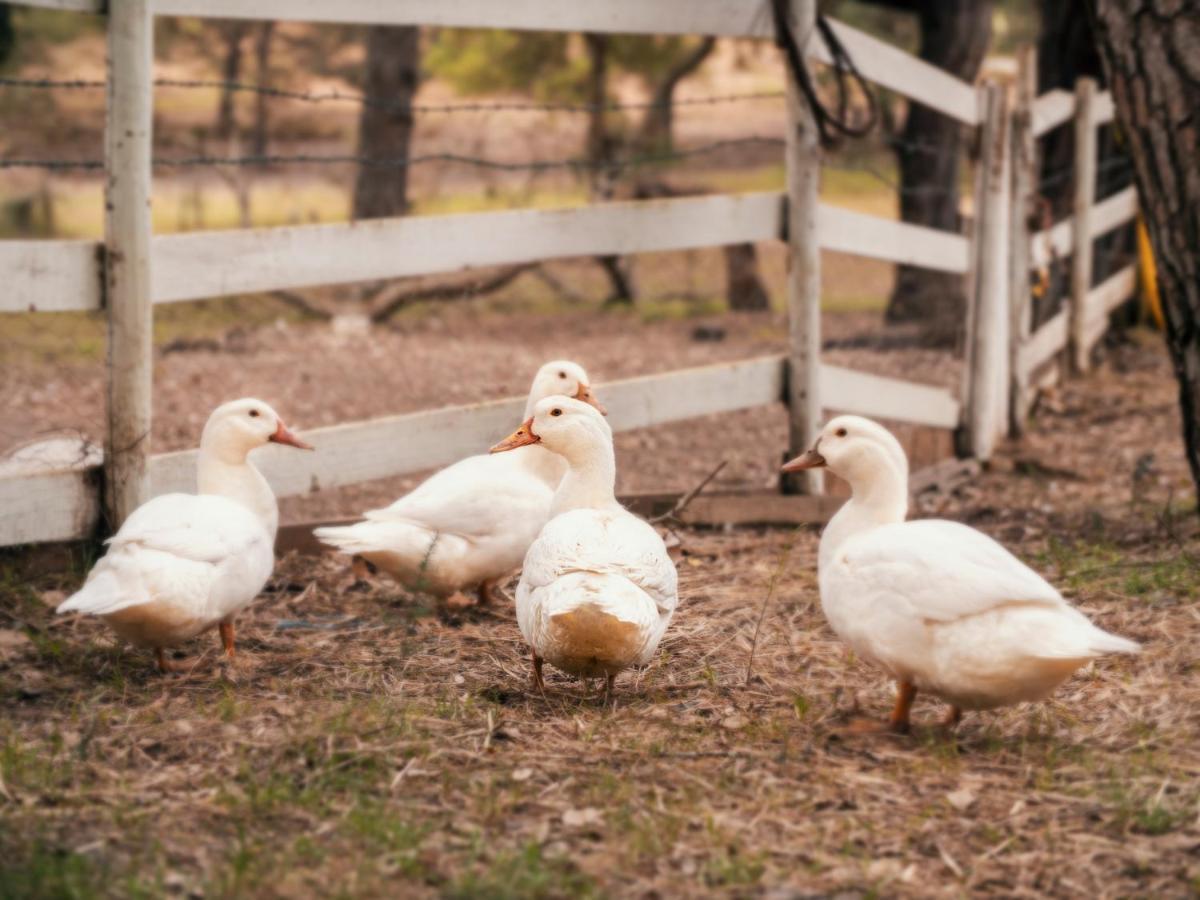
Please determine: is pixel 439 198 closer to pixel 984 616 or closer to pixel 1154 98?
pixel 1154 98

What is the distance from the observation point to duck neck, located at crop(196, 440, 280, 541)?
4723 mm

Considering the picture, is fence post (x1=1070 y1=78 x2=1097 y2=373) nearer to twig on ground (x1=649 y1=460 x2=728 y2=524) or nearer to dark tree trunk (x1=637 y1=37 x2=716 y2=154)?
twig on ground (x1=649 y1=460 x2=728 y2=524)

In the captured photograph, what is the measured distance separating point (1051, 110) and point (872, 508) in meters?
6.27

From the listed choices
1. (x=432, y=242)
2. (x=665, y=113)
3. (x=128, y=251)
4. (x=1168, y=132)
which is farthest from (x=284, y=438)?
(x=665, y=113)

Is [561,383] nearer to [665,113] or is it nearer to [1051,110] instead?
[1051,110]

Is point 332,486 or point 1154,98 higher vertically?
point 1154,98

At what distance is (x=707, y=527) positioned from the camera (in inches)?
252

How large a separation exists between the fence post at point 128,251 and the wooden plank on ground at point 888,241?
3.11 m

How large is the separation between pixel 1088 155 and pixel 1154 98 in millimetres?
5525

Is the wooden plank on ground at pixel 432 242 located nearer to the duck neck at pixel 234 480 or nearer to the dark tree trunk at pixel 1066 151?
the duck neck at pixel 234 480

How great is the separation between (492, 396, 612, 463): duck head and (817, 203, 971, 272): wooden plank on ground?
7.87ft

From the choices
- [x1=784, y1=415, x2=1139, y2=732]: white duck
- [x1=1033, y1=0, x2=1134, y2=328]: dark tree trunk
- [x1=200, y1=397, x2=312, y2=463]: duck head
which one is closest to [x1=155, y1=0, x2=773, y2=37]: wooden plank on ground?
[x1=200, y1=397, x2=312, y2=463]: duck head

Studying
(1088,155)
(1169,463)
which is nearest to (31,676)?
(1169,463)

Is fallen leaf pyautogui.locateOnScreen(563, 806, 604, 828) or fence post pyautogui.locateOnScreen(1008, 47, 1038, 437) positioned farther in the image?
fence post pyautogui.locateOnScreen(1008, 47, 1038, 437)
